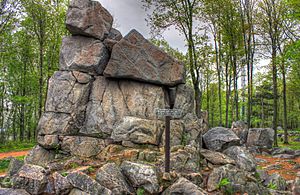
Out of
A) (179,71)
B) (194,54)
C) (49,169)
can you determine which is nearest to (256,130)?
(194,54)

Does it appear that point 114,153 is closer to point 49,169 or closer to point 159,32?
point 49,169

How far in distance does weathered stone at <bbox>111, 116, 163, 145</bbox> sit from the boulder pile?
0.15 feet

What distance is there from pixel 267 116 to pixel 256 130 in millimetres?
30469

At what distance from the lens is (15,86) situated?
3362cm

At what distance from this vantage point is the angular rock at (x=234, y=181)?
29.7ft

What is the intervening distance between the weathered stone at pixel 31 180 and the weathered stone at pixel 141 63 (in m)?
5.66

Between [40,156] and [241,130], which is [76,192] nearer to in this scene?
[40,156]

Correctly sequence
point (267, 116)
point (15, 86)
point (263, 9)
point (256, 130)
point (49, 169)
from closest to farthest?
point (49, 169), point (256, 130), point (263, 9), point (15, 86), point (267, 116)

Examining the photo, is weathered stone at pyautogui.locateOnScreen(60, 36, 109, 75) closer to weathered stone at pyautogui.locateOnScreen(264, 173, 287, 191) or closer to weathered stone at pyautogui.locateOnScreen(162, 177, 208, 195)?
weathered stone at pyautogui.locateOnScreen(162, 177, 208, 195)

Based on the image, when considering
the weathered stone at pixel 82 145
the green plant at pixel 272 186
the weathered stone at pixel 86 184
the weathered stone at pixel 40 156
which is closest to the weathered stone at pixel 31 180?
the weathered stone at pixel 86 184

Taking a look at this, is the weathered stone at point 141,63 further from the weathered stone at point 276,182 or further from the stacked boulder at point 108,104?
the weathered stone at point 276,182

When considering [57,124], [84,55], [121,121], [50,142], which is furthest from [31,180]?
[84,55]

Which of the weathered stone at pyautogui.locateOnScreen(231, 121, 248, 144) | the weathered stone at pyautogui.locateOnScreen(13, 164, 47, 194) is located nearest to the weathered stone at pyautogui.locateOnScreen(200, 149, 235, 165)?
the weathered stone at pyautogui.locateOnScreen(13, 164, 47, 194)

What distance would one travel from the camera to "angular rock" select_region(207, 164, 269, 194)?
9055 mm
